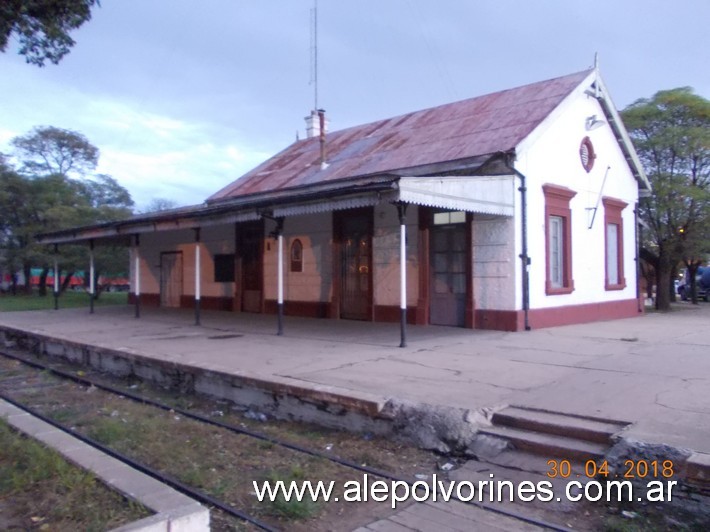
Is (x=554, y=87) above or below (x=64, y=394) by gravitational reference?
above

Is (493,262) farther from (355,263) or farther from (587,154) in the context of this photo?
(587,154)

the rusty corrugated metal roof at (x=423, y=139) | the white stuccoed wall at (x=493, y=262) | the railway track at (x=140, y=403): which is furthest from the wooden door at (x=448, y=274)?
the railway track at (x=140, y=403)

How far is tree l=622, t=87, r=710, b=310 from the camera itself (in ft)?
61.5

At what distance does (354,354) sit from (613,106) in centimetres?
1094

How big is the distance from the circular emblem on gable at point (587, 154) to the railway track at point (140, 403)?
1179 centimetres

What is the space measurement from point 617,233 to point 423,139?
6394 millimetres

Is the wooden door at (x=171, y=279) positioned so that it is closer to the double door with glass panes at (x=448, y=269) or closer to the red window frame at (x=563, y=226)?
the double door with glass panes at (x=448, y=269)

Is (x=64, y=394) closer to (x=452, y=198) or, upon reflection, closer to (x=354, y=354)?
(x=354, y=354)

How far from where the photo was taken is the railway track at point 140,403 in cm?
461

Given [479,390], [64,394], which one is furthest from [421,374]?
[64,394]

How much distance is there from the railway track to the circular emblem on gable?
1179 centimetres

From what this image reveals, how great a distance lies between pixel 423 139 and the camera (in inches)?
625

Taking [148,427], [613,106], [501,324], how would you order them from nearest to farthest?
[148,427] < [501,324] < [613,106]

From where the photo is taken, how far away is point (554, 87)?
15.0 metres
